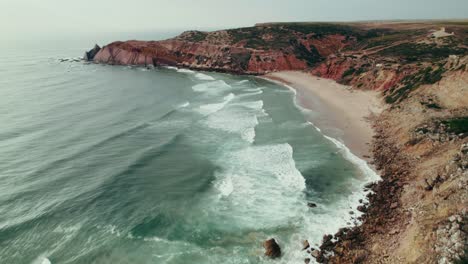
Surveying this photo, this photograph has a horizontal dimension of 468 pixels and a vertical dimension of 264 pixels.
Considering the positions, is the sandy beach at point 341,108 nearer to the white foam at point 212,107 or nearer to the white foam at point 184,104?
the white foam at point 212,107

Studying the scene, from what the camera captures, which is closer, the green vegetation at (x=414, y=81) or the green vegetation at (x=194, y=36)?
the green vegetation at (x=414, y=81)

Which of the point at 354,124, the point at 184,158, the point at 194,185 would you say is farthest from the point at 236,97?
the point at 194,185

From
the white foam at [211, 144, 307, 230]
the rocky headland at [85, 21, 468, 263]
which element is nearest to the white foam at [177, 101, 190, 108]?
the white foam at [211, 144, 307, 230]

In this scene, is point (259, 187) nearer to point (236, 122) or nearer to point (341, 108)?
point (236, 122)

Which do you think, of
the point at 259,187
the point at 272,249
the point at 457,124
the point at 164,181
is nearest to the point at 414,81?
the point at 457,124

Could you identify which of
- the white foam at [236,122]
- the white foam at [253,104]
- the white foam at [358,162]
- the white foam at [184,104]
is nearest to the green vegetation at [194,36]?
the white foam at [184,104]

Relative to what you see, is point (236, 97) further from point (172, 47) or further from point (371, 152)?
point (172, 47)

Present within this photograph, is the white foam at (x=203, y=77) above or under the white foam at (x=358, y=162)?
above
